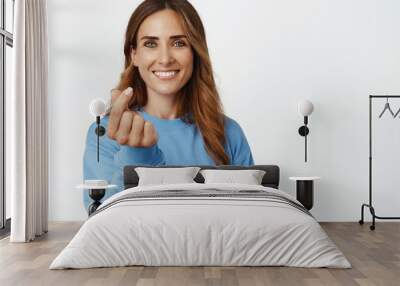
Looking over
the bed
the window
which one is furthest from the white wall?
the bed

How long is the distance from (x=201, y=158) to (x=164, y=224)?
2.68 meters

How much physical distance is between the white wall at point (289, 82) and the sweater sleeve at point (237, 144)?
0.11 meters

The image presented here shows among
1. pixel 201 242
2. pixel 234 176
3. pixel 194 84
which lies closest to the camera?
pixel 201 242

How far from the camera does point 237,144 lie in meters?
7.78

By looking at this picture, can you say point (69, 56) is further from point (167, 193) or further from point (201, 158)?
point (167, 193)

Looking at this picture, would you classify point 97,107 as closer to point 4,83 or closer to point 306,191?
point 4,83

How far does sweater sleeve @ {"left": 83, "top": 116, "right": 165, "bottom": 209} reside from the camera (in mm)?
7605

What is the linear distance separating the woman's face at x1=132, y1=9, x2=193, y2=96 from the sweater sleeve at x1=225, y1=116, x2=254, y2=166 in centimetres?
78

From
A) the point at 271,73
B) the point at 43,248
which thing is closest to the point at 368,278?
the point at 43,248

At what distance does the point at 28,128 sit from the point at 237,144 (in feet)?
8.34

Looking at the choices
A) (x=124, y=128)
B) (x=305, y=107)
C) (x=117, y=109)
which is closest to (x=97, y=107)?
(x=117, y=109)

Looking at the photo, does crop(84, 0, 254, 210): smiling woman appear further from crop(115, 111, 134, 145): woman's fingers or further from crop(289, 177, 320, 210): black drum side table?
crop(289, 177, 320, 210): black drum side table

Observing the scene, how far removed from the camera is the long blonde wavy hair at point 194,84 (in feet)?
25.2

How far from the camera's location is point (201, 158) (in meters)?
7.61
